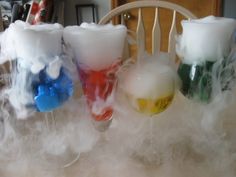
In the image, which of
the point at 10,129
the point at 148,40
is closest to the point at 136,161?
the point at 10,129

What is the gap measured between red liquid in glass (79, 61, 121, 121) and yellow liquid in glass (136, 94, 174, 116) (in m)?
0.06

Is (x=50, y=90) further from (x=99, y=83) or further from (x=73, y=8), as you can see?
(x=73, y=8)

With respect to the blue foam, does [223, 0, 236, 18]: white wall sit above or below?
below

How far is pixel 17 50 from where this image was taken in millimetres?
516

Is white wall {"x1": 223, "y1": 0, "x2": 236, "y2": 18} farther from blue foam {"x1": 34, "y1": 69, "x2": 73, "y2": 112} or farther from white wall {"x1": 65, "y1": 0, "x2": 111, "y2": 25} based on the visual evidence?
blue foam {"x1": 34, "y1": 69, "x2": 73, "y2": 112}

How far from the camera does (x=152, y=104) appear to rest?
539 millimetres

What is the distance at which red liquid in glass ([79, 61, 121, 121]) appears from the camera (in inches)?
21.3

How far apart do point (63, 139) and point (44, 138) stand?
0.13 feet

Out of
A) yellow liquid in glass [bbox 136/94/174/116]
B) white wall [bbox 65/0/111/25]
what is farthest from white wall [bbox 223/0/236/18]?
yellow liquid in glass [bbox 136/94/174/116]

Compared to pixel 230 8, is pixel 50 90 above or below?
above

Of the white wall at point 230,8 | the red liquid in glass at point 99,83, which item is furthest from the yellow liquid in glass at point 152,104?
the white wall at point 230,8

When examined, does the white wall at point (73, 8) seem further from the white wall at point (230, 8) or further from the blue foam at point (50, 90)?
the blue foam at point (50, 90)

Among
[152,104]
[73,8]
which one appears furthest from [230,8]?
[152,104]

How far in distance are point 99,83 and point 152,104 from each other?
105mm
